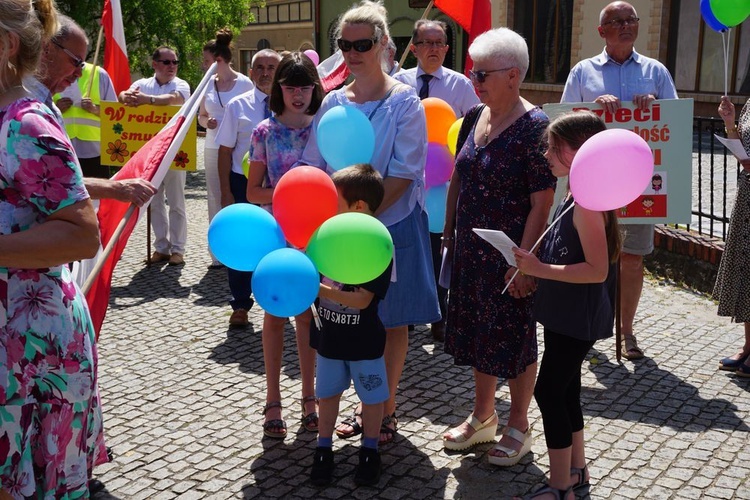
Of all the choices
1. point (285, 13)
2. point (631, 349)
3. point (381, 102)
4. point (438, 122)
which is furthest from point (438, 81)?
point (285, 13)

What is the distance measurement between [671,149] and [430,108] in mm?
1692

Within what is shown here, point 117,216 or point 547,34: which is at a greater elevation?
point 547,34

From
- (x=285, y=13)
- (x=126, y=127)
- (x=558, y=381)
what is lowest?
(x=558, y=381)

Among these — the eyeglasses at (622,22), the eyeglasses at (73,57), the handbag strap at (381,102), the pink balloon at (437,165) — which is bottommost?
the pink balloon at (437,165)

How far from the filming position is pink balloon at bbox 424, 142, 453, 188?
5316 millimetres

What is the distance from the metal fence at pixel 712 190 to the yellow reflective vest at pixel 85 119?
5.61 metres

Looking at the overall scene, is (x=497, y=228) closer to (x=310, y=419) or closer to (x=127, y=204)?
(x=310, y=419)

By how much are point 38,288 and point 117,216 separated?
1.26 m

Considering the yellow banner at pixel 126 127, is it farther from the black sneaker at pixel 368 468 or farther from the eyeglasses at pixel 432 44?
the black sneaker at pixel 368 468

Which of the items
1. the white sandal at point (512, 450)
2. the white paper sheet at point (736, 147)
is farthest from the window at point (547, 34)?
the white sandal at point (512, 450)

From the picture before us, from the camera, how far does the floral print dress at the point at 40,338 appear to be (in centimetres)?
235

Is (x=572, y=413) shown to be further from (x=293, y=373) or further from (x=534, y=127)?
(x=293, y=373)

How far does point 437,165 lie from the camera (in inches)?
210

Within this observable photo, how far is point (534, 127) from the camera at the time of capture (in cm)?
394
